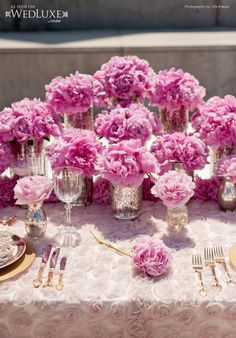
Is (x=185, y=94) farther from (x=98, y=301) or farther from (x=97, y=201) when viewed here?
(x=98, y=301)

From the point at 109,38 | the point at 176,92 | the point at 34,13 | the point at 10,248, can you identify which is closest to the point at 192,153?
the point at 176,92

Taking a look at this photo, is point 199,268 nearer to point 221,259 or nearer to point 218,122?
point 221,259

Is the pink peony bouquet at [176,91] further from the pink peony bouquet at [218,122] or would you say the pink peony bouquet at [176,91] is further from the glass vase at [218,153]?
the glass vase at [218,153]

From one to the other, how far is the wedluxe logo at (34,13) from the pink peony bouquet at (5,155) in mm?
2783

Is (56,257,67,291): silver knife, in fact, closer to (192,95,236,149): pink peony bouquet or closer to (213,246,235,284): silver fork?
(213,246,235,284): silver fork

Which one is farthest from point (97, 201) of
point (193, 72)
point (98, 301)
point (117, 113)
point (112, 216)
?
point (193, 72)

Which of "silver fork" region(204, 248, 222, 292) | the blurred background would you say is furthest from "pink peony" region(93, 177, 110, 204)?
the blurred background

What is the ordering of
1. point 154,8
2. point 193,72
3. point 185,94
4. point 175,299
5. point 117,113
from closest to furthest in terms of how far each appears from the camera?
point 175,299 → point 117,113 → point 185,94 → point 193,72 → point 154,8

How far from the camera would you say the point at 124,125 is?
1.49 meters

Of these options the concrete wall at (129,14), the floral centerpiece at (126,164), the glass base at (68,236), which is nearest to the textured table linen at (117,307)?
the glass base at (68,236)

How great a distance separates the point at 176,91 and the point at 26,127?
0.48 meters

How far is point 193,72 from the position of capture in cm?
366

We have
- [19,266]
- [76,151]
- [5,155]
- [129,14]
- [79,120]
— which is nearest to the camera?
[19,266]

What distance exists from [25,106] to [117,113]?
289 mm
